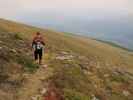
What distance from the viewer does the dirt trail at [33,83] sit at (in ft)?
94.2

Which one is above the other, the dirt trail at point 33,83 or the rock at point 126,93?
the dirt trail at point 33,83

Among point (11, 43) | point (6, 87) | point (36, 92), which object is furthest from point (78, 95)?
point (11, 43)

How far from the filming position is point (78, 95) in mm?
30594

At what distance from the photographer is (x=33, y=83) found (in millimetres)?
30922

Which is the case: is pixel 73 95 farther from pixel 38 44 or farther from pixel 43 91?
pixel 38 44

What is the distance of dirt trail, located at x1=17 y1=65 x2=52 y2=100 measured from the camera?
94.2 ft

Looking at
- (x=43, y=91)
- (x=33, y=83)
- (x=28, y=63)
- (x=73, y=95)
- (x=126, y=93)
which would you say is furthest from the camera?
(x=126, y=93)

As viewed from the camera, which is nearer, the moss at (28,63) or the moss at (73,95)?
the moss at (73,95)

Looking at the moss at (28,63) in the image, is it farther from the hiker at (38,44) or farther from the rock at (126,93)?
the rock at (126,93)

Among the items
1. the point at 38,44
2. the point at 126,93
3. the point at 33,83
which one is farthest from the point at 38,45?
the point at 126,93

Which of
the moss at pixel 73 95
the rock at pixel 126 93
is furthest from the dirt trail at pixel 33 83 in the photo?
the rock at pixel 126 93

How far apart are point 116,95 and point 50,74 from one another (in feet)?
21.2

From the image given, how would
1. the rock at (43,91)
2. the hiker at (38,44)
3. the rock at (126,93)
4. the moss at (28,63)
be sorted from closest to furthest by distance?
1. the rock at (43,91)
2. the moss at (28,63)
3. the hiker at (38,44)
4. the rock at (126,93)

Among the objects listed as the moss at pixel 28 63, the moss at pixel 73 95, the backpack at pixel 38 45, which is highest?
the backpack at pixel 38 45
